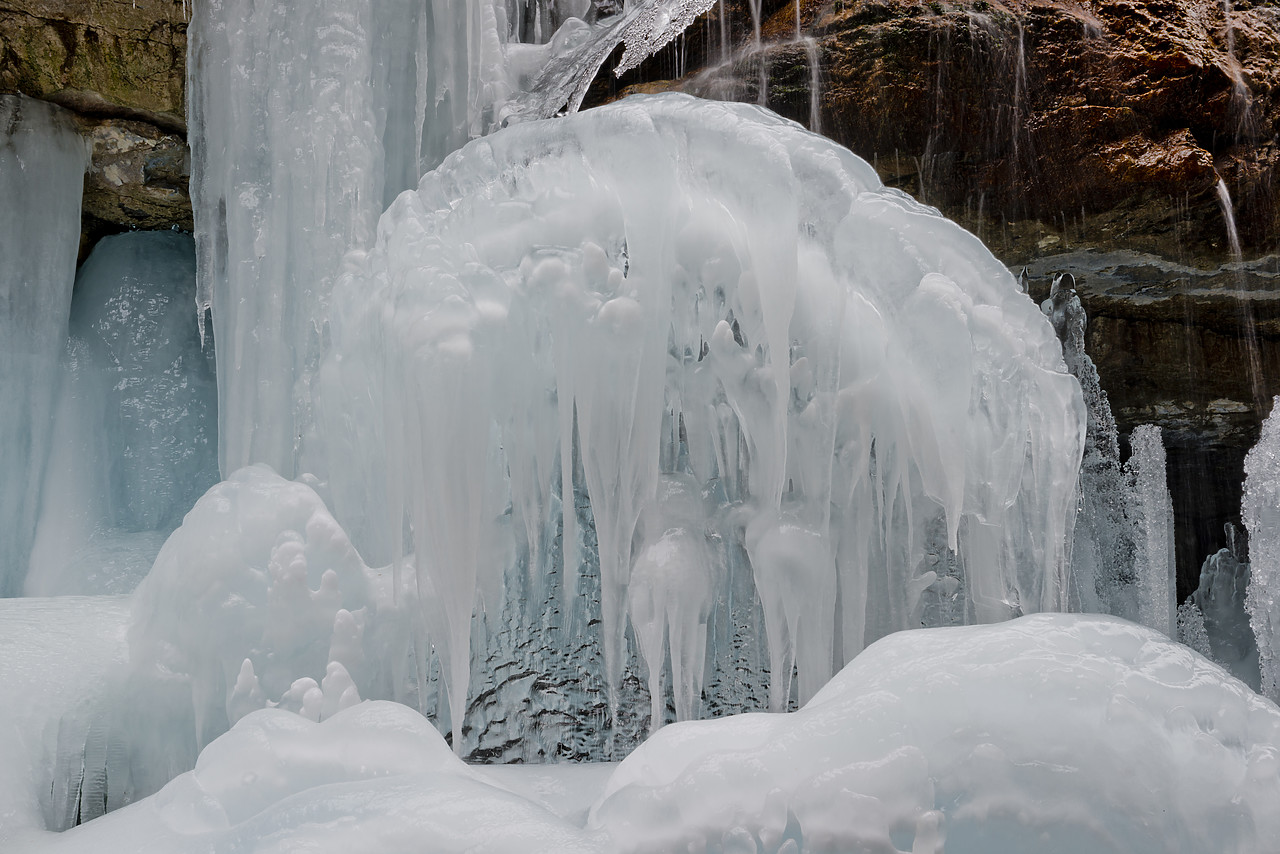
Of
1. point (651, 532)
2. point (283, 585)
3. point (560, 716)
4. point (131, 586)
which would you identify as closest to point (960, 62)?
point (651, 532)

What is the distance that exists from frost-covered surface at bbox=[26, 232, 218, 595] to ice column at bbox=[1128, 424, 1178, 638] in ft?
16.8

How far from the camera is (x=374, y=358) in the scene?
3.23 metres

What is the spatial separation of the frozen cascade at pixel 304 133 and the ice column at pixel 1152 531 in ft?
12.1

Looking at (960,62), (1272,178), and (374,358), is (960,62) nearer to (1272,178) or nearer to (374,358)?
(1272,178)

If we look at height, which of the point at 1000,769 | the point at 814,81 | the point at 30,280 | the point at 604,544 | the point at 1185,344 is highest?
the point at 814,81

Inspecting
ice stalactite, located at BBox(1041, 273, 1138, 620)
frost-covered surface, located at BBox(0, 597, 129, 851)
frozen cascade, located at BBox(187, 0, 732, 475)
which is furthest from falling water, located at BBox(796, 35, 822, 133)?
frost-covered surface, located at BBox(0, 597, 129, 851)

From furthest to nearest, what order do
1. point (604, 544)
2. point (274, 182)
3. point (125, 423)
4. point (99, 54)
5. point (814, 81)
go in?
point (125, 423)
point (99, 54)
point (814, 81)
point (274, 182)
point (604, 544)

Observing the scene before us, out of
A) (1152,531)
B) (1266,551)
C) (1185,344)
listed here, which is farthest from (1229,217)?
(1152,531)

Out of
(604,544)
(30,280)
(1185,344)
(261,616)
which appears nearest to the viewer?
(604,544)

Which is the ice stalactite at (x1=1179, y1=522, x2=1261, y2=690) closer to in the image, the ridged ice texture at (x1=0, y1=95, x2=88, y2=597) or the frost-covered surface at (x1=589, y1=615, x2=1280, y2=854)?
the frost-covered surface at (x1=589, y1=615, x2=1280, y2=854)

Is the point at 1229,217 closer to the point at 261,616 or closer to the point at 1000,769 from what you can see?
the point at 1000,769

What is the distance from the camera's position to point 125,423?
5.14m

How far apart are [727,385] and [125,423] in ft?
11.6

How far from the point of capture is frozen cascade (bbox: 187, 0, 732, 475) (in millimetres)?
3982
